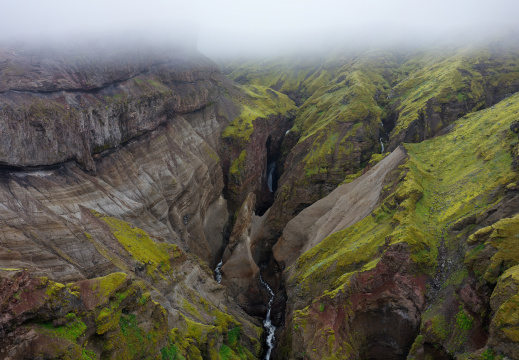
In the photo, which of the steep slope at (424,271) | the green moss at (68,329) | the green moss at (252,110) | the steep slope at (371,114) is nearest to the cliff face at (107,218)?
the green moss at (68,329)

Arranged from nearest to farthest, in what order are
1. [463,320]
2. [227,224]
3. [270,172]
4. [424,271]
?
[463,320], [424,271], [227,224], [270,172]

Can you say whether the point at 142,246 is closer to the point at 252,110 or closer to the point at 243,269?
the point at 243,269

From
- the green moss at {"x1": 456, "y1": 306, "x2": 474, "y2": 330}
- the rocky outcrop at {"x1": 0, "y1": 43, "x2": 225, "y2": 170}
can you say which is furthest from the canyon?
the rocky outcrop at {"x1": 0, "y1": 43, "x2": 225, "y2": 170}

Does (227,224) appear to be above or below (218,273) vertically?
above

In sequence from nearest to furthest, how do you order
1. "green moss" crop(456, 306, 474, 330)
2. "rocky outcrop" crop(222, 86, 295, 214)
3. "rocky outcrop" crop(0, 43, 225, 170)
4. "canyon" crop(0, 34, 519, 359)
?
"canyon" crop(0, 34, 519, 359)
"green moss" crop(456, 306, 474, 330)
"rocky outcrop" crop(0, 43, 225, 170)
"rocky outcrop" crop(222, 86, 295, 214)

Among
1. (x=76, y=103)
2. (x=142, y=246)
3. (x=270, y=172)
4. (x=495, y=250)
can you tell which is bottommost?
(x=270, y=172)

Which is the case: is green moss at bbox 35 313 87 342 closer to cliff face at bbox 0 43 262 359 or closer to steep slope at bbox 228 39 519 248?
cliff face at bbox 0 43 262 359

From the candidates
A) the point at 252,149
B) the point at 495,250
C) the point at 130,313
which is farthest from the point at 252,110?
the point at 495,250

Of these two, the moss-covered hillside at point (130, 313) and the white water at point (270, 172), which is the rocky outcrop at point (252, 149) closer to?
the white water at point (270, 172)
